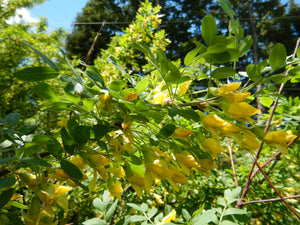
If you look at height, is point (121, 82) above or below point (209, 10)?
below

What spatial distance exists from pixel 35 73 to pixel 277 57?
0.41 m

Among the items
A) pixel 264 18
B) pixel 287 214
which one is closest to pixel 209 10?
pixel 264 18

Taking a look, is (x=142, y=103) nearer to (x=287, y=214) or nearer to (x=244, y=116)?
(x=244, y=116)

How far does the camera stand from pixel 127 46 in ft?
6.75

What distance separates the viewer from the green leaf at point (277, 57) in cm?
37

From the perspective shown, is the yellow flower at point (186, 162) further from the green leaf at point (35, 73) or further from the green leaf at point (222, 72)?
the green leaf at point (35, 73)

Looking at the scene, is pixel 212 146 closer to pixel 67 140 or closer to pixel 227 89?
pixel 227 89

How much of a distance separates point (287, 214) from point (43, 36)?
15.6 feet

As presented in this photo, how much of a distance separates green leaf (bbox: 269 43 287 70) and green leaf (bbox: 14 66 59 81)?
→ 1.24ft

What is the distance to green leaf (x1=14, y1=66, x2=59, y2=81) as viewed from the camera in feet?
1.04

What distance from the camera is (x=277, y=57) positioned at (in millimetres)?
373

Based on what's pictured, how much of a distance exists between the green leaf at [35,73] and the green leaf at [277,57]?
1.24 ft

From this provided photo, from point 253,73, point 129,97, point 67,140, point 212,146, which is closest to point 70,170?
point 67,140

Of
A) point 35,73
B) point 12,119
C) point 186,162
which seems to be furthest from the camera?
point 12,119
